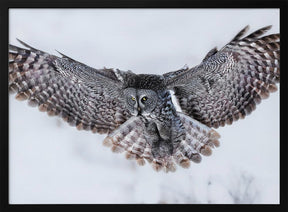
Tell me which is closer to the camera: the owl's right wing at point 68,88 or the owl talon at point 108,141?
the owl's right wing at point 68,88

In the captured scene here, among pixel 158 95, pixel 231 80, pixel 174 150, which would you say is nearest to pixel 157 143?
pixel 174 150

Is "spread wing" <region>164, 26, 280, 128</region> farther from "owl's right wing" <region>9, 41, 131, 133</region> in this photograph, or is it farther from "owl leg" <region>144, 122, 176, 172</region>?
"owl's right wing" <region>9, 41, 131, 133</region>

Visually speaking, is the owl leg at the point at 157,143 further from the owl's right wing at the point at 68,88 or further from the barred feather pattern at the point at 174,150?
the owl's right wing at the point at 68,88

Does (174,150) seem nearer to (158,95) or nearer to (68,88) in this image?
(158,95)

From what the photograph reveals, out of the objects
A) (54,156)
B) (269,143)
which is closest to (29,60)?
(54,156)

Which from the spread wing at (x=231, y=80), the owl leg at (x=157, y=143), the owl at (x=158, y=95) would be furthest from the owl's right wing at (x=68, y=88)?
the spread wing at (x=231, y=80)

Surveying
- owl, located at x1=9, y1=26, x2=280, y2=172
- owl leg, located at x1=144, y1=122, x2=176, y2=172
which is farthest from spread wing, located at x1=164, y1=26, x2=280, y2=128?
owl leg, located at x1=144, y1=122, x2=176, y2=172

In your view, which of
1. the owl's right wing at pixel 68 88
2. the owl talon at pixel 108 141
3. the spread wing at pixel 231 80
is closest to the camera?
the spread wing at pixel 231 80

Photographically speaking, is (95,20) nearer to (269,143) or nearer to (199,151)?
(199,151)
